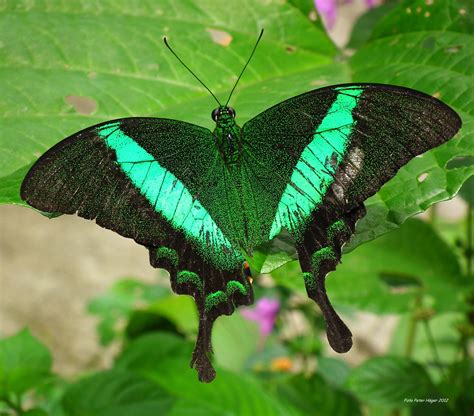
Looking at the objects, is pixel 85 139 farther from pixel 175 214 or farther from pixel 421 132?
pixel 421 132

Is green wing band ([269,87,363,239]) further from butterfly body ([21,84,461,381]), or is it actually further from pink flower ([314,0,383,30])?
pink flower ([314,0,383,30])

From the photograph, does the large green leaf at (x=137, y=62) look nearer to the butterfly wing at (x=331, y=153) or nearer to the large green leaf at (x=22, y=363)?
the butterfly wing at (x=331, y=153)

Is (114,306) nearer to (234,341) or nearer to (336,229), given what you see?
(234,341)

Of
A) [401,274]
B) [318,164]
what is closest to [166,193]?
[318,164]

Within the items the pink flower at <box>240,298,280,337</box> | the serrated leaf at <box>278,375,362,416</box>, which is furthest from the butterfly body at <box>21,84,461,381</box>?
the pink flower at <box>240,298,280,337</box>

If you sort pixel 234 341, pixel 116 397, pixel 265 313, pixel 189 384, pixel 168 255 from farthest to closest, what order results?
pixel 234 341
pixel 265 313
pixel 189 384
pixel 116 397
pixel 168 255

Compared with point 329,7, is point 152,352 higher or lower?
lower

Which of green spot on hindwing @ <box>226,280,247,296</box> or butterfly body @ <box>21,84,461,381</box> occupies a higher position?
butterfly body @ <box>21,84,461,381</box>

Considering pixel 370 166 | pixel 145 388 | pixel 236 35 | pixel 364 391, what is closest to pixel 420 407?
pixel 364 391
